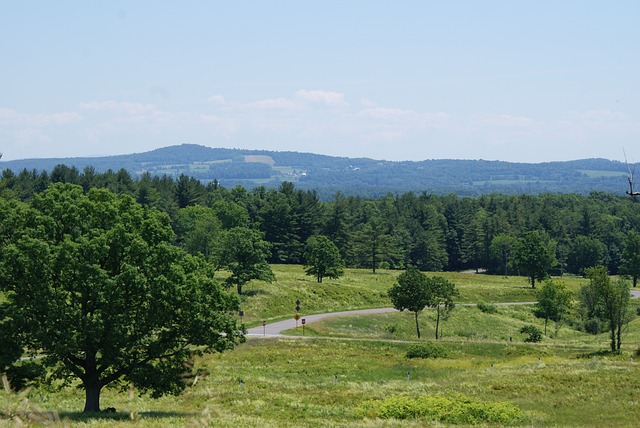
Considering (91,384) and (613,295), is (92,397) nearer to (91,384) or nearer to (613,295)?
(91,384)

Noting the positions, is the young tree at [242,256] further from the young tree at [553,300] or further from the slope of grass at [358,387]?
the young tree at [553,300]

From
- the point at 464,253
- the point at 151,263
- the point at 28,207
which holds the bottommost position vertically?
the point at 464,253

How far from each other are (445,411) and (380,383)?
41.8 ft

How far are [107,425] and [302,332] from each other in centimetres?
4938

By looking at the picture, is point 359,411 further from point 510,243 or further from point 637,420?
point 510,243

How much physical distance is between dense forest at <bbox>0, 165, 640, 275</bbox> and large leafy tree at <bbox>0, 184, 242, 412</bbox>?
86.5m

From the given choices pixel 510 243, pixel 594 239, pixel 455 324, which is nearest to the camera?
pixel 455 324

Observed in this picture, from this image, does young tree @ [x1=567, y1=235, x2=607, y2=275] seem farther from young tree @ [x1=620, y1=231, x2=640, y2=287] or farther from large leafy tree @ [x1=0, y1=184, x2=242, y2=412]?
large leafy tree @ [x1=0, y1=184, x2=242, y2=412]

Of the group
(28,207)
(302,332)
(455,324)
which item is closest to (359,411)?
(28,207)

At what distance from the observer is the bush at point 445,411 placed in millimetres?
31703

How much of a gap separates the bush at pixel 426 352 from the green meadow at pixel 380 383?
725mm

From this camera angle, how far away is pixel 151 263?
28.5m

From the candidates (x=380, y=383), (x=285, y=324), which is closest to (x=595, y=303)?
(x=285, y=324)

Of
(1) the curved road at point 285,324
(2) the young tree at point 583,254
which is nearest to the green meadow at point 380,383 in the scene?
(1) the curved road at point 285,324
